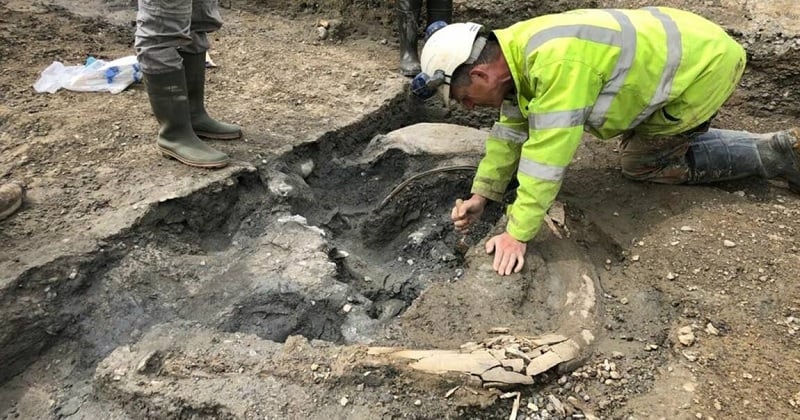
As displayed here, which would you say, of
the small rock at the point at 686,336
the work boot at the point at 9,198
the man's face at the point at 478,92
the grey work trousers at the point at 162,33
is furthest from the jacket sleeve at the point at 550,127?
the work boot at the point at 9,198

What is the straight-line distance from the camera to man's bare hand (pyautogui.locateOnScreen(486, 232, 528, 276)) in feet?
7.86

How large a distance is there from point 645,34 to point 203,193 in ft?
6.57

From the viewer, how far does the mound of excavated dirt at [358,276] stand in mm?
1957

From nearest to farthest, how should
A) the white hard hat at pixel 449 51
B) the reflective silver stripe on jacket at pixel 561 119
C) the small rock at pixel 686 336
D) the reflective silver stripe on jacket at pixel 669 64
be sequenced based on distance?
the small rock at pixel 686 336
the reflective silver stripe on jacket at pixel 561 119
the white hard hat at pixel 449 51
the reflective silver stripe on jacket at pixel 669 64

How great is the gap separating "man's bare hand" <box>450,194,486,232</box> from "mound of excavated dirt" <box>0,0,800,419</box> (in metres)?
0.18

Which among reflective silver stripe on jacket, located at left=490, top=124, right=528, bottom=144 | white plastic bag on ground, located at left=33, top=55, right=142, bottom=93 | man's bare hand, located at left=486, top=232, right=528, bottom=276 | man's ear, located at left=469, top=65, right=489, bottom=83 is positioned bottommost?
white plastic bag on ground, located at left=33, top=55, right=142, bottom=93

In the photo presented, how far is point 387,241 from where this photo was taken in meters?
3.12

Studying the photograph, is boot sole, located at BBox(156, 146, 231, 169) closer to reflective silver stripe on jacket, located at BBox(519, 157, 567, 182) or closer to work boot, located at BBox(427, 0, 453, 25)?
reflective silver stripe on jacket, located at BBox(519, 157, 567, 182)

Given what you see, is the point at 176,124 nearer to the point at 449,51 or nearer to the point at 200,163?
the point at 200,163

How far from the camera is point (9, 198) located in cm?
265

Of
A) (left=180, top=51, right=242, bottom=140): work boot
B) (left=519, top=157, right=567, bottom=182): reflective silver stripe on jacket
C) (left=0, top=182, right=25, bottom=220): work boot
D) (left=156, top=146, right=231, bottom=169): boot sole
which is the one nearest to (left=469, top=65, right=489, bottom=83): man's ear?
(left=519, top=157, right=567, bottom=182): reflective silver stripe on jacket

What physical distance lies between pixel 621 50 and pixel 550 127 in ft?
1.45

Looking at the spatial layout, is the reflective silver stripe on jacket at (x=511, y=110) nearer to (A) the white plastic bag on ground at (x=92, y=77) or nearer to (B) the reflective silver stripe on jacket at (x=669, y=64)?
(B) the reflective silver stripe on jacket at (x=669, y=64)

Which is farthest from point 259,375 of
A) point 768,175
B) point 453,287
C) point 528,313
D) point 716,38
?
point 768,175
